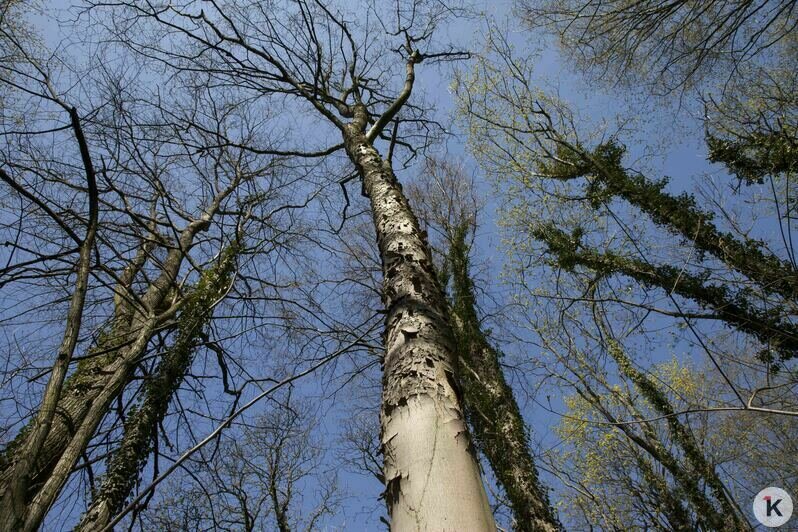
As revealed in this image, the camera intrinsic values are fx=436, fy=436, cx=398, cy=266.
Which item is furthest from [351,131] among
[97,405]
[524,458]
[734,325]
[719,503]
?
[719,503]

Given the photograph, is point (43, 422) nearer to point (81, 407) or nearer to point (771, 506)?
point (81, 407)

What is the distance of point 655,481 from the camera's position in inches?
304

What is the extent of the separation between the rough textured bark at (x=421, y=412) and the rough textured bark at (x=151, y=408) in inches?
52.3

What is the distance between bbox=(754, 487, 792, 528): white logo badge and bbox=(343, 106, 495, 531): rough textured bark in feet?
21.1

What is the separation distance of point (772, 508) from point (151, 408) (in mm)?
8433


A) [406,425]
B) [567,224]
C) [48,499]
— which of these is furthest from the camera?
[567,224]

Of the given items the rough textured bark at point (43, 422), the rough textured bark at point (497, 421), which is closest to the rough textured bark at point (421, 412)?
the rough textured bark at point (43, 422)

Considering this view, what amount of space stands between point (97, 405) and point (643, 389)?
9.45 m

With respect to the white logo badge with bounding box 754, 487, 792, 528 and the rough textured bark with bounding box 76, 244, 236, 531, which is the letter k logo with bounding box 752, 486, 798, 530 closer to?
the white logo badge with bounding box 754, 487, 792, 528

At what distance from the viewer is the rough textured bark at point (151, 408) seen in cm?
311

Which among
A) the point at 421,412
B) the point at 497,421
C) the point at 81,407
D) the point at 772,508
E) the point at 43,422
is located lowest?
the point at 43,422

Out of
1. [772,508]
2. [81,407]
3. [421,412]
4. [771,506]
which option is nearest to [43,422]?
[421,412]

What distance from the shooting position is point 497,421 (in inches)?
262

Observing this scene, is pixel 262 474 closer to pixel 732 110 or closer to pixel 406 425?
pixel 406 425
